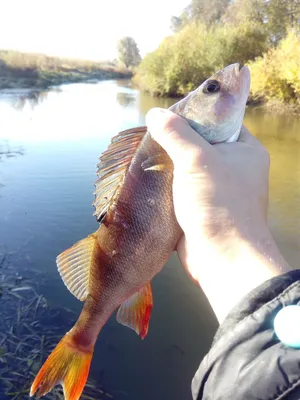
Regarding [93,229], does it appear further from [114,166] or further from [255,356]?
[255,356]

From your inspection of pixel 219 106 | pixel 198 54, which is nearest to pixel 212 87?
pixel 219 106

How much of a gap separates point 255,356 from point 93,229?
4896 millimetres

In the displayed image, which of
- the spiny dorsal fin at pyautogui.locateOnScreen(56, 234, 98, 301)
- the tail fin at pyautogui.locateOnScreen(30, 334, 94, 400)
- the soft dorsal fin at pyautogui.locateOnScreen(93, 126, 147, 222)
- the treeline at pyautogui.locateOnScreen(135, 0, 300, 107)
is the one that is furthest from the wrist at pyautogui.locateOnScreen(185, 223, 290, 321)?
the treeline at pyautogui.locateOnScreen(135, 0, 300, 107)

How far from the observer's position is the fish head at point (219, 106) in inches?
74.5

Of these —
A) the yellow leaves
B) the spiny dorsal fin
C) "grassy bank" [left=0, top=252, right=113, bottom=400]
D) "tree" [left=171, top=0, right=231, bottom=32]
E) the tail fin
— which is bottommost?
"grassy bank" [left=0, top=252, right=113, bottom=400]

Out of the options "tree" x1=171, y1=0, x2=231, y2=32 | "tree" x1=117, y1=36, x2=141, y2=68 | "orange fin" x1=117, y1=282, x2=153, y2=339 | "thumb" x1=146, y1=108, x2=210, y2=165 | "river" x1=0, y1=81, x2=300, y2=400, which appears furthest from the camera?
"tree" x1=117, y1=36, x2=141, y2=68

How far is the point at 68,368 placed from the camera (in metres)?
2.06

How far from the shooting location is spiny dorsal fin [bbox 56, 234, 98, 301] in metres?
2.04

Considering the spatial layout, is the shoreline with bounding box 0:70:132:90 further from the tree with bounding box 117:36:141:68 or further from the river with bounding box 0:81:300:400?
the tree with bounding box 117:36:141:68

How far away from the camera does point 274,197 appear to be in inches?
293

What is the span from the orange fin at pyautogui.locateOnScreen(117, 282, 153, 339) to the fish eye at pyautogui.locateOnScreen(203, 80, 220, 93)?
3.62 feet

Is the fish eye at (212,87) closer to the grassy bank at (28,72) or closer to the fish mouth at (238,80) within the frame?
the fish mouth at (238,80)

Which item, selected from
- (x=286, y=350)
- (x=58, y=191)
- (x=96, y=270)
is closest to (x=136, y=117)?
(x=58, y=191)

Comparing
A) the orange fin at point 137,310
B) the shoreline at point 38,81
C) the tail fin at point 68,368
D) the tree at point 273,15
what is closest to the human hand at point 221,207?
the orange fin at point 137,310
